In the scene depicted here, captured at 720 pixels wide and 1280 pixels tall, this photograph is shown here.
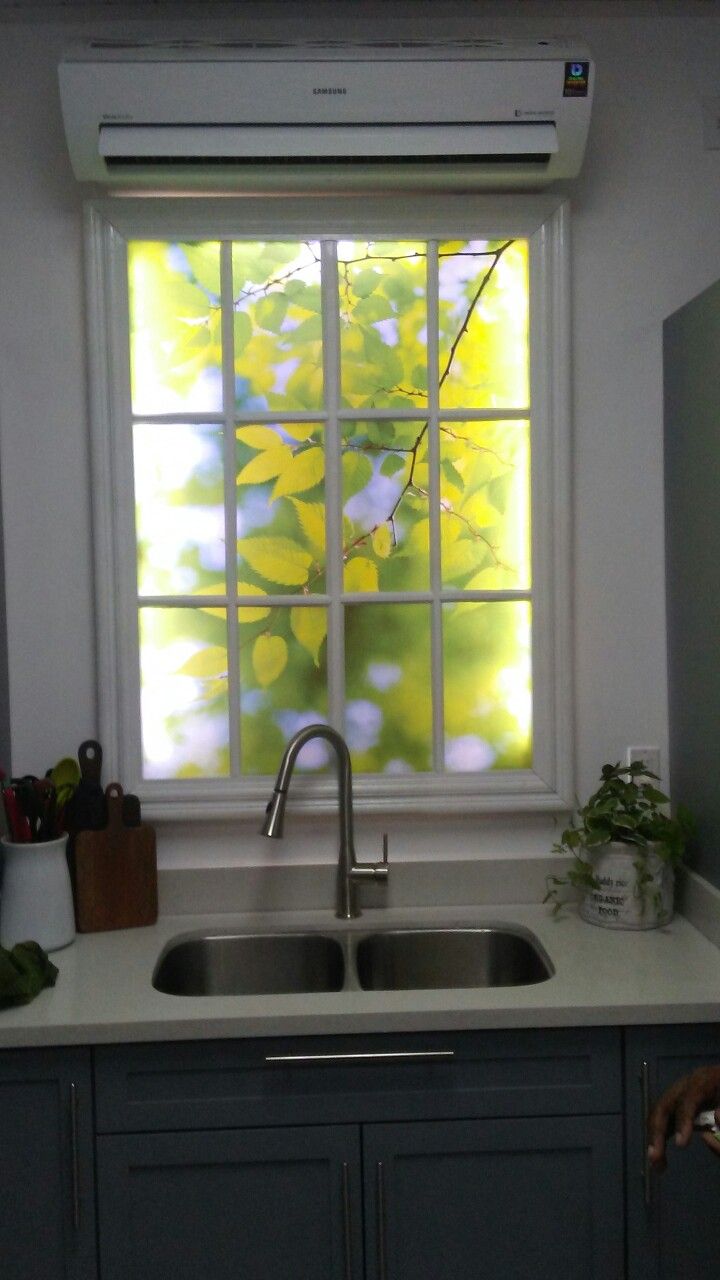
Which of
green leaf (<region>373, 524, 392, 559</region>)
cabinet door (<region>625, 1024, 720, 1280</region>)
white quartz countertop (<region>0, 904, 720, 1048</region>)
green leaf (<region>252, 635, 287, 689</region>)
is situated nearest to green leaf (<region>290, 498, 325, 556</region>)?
green leaf (<region>373, 524, 392, 559</region>)

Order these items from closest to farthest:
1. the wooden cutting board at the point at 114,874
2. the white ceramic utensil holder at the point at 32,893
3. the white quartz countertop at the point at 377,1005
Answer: the white quartz countertop at the point at 377,1005
the white ceramic utensil holder at the point at 32,893
the wooden cutting board at the point at 114,874

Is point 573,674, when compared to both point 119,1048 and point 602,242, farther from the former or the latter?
point 119,1048

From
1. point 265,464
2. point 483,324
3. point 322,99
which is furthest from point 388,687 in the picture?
point 322,99

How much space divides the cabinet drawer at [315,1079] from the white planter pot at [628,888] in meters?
0.38

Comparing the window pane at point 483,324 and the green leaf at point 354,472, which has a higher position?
the window pane at point 483,324

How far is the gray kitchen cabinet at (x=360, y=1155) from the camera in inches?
70.9

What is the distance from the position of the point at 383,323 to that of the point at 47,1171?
1.73 meters

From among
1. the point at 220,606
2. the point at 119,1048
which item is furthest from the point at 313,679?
the point at 119,1048

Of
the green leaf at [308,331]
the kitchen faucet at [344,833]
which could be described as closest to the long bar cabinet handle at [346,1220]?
the kitchen faucet at [344,833]

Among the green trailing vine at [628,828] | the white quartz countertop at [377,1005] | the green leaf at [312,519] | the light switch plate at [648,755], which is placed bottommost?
the white quartz countertop at [377,1005]

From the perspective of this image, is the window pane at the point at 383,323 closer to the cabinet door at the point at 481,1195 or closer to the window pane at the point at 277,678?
the window pane at the point at 277,678

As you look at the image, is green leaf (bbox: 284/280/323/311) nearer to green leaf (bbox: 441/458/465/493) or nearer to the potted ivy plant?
green leaf (bbox: 441/458/465/493)

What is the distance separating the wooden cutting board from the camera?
2.19 m

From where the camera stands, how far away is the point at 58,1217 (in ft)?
5.93
